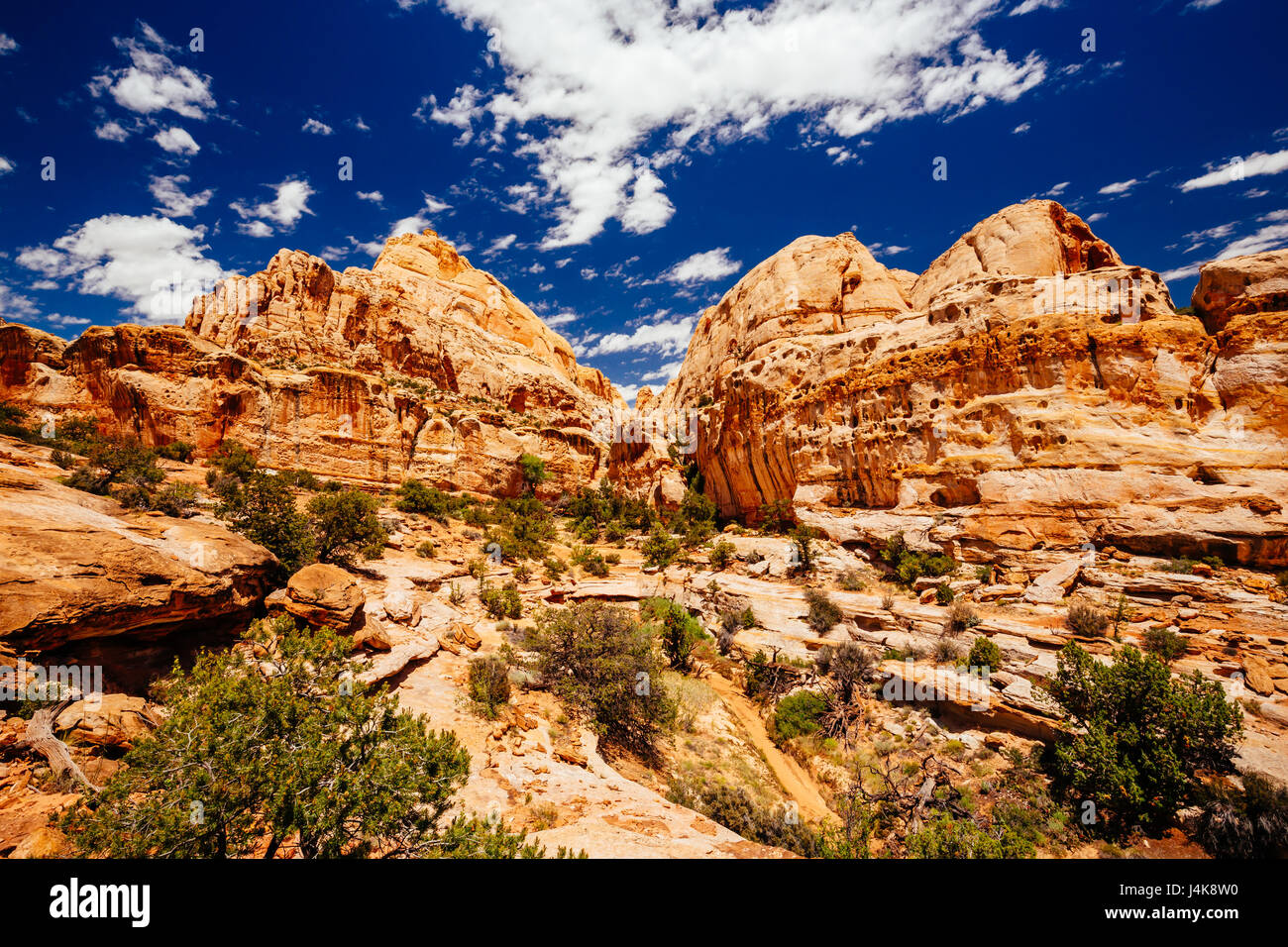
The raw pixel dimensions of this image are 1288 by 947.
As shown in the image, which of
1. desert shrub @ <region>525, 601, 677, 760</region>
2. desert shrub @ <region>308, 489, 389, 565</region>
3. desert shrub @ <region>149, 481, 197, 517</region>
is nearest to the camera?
desert shrub @ <region>525, 601, 677, 760</region>

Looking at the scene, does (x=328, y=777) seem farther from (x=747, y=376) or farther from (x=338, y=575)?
(x=747, y=376)

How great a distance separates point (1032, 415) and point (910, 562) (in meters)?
7.00

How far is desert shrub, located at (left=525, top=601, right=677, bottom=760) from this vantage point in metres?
9.77

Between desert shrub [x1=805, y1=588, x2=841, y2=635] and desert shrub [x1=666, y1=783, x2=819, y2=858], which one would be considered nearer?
desert shrub [x1=666, y1=783, x2=819, y2=858]

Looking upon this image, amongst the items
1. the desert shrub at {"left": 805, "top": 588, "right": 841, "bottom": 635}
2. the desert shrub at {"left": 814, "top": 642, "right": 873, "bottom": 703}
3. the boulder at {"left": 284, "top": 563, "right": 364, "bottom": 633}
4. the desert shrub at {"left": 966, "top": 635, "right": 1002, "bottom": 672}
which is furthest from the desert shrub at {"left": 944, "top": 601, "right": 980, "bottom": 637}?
the boulder at {"left": 284, "top": 563, "right": 364, "bottom": 633}

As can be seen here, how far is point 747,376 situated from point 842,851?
2509 cm

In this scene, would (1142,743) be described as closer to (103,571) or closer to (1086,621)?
(1086,621)

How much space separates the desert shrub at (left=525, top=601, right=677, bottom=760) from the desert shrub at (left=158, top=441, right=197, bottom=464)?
22.8m

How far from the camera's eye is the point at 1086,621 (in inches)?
447

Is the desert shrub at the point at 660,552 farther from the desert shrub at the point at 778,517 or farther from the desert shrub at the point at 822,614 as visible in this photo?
the desert shrub at the point at 822,614

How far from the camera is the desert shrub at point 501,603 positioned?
14.5 meters

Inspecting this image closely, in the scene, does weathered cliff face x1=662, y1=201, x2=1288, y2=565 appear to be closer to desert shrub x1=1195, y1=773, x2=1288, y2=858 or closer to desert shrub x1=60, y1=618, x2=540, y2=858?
desert shrub x1=1195, y1=773, x2=1288, y2=858
